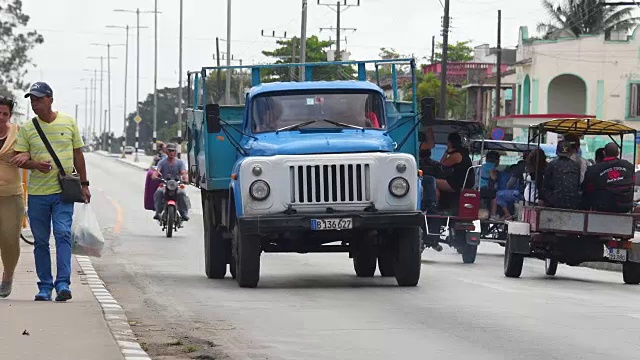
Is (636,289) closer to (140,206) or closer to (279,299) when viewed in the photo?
(279,299)

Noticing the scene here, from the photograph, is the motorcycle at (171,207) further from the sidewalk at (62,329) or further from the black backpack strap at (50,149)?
the black backpack strap at (50,149)

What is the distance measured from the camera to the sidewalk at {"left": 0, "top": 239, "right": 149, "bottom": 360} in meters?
10.8

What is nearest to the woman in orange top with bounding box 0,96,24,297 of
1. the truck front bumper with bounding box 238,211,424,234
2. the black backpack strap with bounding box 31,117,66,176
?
the black backpack strap with bounding box 31,117,66,176

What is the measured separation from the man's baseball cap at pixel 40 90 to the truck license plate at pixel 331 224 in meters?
4.15

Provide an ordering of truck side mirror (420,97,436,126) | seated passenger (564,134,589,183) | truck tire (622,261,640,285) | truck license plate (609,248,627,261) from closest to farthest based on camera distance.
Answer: truck side mirror (420,97,436,126) < truck license plate (609,248,627,261) < truck tire (622,261,640,285) < seated passenger (564,134,589,183)

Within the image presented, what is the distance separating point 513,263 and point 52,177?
865 cm

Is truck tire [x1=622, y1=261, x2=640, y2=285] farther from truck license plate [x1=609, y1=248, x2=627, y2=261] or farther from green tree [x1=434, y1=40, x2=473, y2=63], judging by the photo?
green tree [x1=434, y1=40, x2=473, y2=63]

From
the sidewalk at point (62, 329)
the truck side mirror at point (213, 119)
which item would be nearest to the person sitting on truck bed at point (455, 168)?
the truck side mirror at point (213, 119)

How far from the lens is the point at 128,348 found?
11375 millimetres

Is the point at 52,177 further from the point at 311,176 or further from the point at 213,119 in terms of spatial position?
the point at 213,119

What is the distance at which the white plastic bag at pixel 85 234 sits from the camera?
15.2m

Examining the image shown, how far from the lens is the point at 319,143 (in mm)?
17688

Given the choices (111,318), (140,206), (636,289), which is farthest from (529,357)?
(140,206)

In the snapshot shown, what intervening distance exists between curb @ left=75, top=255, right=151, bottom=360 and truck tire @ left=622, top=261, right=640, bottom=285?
7.36 meters
